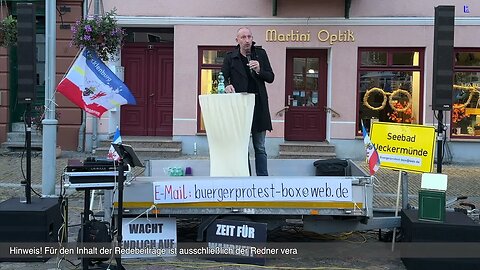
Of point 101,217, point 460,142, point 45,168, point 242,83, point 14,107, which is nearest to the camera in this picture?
point 101,217

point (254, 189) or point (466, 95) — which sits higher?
point (466, 95)

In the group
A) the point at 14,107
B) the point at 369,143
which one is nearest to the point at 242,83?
the point at 369,143

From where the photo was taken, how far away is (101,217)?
5.87 metres

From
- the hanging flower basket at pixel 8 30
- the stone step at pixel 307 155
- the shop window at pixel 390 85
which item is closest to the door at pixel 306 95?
the stone step at pixel 307 155

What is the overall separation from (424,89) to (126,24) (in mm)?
7149

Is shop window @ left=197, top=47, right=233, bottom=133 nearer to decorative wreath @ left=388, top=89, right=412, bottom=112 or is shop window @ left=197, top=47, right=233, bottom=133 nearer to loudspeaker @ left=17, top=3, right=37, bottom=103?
decorative wreath @ left=388, top=89, right=412, bottom=112

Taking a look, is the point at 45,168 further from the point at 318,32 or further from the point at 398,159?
the point at 318,32

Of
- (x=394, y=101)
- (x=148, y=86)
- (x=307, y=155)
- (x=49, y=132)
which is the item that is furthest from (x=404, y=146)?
(x=148, y=86)

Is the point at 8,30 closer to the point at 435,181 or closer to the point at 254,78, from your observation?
the point at 254,78

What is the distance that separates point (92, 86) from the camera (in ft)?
23.4

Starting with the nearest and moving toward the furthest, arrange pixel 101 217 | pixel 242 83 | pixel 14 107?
pixel 101 217, pixel 242 83, pixel 14 107

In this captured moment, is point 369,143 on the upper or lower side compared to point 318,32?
lower

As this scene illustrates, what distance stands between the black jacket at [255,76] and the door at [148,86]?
7.82 meters

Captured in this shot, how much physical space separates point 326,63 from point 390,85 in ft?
5.21
